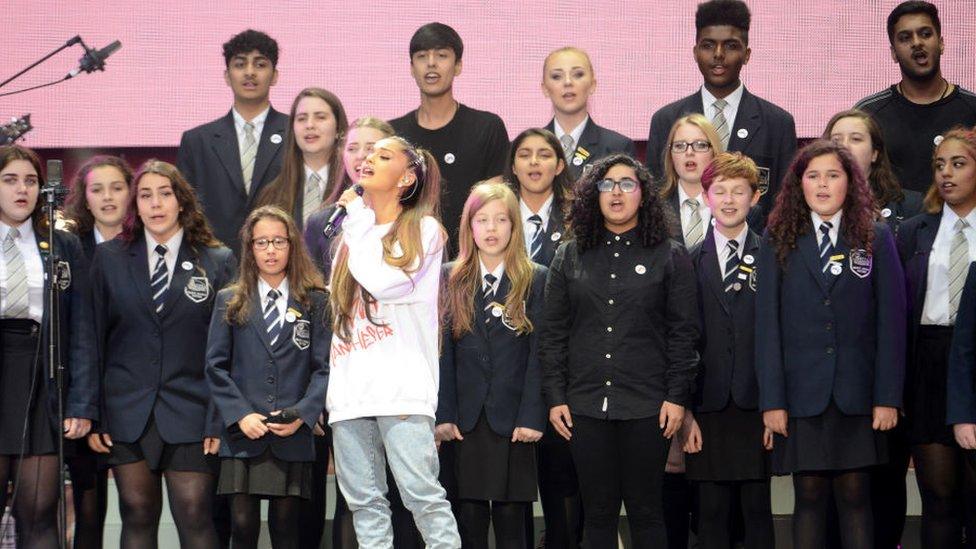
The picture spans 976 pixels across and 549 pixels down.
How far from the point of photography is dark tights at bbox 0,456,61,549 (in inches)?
186

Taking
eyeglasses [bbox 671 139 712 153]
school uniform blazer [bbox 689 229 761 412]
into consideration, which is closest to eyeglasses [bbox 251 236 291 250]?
school uniform blazer [bbox 689 229 761 412]

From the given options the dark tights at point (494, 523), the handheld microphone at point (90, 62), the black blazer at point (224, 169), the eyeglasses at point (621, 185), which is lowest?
the dark tights at point (494, 523)

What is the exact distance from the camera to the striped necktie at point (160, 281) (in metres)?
4.89

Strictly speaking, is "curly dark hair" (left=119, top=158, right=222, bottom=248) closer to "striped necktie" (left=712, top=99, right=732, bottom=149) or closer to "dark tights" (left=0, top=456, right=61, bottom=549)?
"dark tights" (left=0, top=456, right=61, bottom=549)

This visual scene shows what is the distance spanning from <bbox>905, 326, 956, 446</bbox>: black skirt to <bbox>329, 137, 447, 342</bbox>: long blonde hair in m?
1.79

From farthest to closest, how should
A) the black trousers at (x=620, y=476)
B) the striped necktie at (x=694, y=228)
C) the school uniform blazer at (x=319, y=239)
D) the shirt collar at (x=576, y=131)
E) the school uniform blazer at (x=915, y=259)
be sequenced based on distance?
the shirt collar at (x=576, y=131), the striped necktie at (x=694, y=228), the school uniform blazer at (x=319, y=239), the school uniform blazer at (x=915, y=259), the black trousers at (x=620, y=476)

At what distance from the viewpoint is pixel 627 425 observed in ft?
14.8

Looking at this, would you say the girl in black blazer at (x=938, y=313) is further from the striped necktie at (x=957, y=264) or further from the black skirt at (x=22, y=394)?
the black skirt at (x=22, y=394)

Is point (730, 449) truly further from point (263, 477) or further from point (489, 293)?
point (263, 477)

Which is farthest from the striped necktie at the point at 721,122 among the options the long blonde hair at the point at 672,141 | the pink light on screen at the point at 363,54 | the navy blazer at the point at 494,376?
the navy blazer at the point at 494,376

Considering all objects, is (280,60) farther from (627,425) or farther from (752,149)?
(627,425)

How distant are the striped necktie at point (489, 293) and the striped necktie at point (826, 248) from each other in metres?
1.14

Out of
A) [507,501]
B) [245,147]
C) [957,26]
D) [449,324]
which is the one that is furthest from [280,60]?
[957,26]

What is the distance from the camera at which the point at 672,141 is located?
17.7 ft
